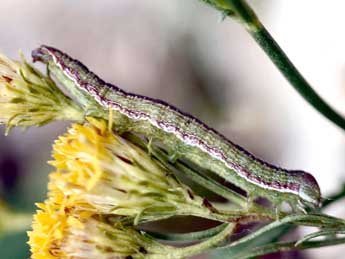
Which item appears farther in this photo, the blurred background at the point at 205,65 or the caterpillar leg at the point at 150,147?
the blurred background at the point at 205,65

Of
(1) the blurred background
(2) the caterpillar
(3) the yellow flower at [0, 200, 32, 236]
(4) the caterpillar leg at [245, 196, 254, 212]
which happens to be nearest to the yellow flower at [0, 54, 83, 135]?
(2) the caterpillar

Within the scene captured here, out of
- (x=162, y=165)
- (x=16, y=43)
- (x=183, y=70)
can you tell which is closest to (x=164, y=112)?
(x=162, y=165)

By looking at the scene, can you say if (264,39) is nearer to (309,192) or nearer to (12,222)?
(309,192)

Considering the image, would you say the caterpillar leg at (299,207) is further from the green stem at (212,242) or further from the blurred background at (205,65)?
the blurred background at (205,65)

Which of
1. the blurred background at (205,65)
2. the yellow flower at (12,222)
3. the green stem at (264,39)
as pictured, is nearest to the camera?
the green stem at (264,39)

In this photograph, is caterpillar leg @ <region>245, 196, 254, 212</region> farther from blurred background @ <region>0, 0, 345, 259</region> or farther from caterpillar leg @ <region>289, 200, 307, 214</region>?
blurred background @ <region>0, 0, 345, 259</region>

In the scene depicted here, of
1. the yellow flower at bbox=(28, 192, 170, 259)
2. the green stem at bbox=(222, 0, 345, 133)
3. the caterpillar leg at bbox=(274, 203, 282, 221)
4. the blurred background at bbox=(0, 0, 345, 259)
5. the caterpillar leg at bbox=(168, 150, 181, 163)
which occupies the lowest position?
the yellow flower at bbox=(28, 192, 170, 259)

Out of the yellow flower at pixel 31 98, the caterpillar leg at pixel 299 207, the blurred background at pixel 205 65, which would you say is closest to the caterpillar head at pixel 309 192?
the caterpillar leg at pixel 299 207
